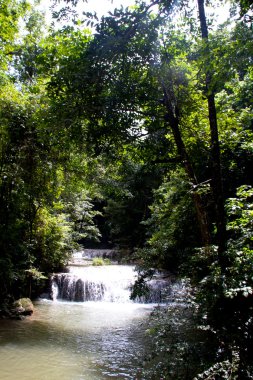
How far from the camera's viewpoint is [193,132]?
21.4 ft

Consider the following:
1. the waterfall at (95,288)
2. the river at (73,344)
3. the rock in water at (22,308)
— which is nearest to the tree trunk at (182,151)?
the river at (73,344)

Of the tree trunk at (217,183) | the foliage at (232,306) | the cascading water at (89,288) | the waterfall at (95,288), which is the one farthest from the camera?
the cascading water at (89,288)

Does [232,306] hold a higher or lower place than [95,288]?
higher

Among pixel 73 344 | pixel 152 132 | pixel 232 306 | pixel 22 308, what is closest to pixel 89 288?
pixel 22 308

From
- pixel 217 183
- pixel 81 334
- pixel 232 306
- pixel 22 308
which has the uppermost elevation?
pixel 217 183

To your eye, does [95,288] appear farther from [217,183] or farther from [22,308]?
[217,183]

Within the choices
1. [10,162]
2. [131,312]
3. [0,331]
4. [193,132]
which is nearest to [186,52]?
[193,132]

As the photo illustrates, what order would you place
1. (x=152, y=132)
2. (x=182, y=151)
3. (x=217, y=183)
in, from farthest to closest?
(x=152, y=132) < (x=182, y=151) < (x=217, y=183)

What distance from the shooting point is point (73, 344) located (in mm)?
7023

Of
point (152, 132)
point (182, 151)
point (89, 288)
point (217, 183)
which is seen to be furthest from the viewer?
point (89, 288)

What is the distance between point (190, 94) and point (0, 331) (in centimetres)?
717

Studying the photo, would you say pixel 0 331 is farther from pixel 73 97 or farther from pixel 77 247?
pixel 77 247

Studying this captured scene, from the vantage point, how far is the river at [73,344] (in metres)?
5.52

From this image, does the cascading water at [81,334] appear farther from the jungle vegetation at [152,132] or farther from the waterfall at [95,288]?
the jungle vegetation at [152,132]
